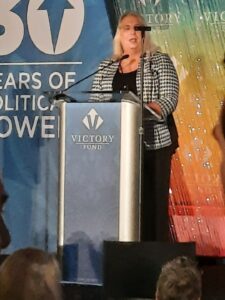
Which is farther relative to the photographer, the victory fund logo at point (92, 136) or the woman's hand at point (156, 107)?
the woman's hand at point (156, 107)

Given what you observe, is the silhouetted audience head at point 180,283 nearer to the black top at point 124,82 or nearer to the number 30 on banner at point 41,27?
the black top at point 124,82

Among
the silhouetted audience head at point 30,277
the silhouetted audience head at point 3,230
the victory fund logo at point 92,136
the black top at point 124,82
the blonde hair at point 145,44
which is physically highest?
the blonde hair at point 145,44

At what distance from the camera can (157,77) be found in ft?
17.3

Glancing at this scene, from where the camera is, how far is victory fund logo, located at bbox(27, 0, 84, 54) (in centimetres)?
556

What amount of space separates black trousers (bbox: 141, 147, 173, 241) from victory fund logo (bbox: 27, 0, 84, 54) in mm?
1086

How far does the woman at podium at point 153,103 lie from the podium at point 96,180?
0.62 m

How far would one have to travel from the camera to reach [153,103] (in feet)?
17.2

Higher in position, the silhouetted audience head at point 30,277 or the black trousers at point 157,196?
the black trousers at point 157,196

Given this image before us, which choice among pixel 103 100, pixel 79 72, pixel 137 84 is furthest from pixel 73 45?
pixel 103 100

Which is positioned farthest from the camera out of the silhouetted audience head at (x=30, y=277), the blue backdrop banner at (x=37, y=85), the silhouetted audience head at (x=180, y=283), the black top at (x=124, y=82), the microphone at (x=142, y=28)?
the blue backdrop banner at (x=37, y=85)

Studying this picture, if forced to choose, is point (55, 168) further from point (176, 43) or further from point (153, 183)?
point (176, 43)

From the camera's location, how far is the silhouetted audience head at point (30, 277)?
2.45m

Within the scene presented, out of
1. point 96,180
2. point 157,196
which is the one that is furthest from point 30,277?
point 157,196


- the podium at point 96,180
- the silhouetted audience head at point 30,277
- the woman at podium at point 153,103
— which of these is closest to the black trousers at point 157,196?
the woman at podium at point 153,103
